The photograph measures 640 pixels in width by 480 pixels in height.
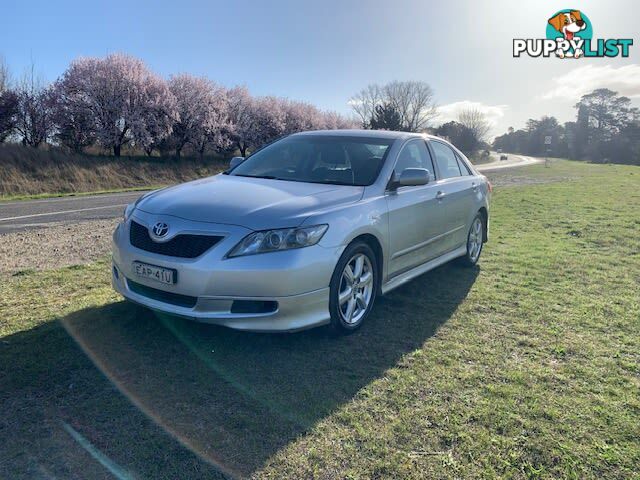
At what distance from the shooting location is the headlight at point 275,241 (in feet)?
10.3

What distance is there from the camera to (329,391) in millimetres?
2920

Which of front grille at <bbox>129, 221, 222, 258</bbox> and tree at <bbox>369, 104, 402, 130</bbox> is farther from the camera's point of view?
tree at <bbox>369, 104, 402, 130</bbox>

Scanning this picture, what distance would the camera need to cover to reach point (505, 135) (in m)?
134

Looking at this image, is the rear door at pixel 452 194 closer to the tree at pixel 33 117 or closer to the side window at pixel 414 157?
the side window at pixel 414 157

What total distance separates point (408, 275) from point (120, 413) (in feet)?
9.08

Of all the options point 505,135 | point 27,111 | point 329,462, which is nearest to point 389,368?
point 329,462

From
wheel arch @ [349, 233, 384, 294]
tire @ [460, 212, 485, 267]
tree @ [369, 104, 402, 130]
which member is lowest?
tire @ [460, 212, 485, 267]

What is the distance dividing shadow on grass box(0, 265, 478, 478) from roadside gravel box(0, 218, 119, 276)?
2.10 m

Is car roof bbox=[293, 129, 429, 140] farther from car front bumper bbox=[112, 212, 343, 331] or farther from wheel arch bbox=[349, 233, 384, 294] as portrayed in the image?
car front bumper bbox=[112, 212, 343, 331]

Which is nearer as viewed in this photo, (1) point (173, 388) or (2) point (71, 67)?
(1) point (173, 388)

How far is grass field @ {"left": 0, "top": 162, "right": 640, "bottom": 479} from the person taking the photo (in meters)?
2.29

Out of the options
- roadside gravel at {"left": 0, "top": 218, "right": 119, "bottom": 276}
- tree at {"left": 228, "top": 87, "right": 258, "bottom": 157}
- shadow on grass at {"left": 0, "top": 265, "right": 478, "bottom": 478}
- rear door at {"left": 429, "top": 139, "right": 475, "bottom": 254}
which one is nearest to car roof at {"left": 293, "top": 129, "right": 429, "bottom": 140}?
rear door at {"left": 429, "top": 139, "right": 475, "bottom": 254}

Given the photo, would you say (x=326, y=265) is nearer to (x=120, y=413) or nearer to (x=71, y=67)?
(x=120, y=413)

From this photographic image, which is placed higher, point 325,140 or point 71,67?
point 71,67
